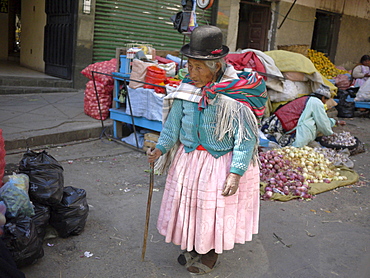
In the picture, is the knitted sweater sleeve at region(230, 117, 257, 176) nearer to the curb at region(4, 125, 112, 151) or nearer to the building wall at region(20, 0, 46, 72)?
the curb at region(4, 125, 112, 151)

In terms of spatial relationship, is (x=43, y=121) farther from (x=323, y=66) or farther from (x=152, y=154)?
(x=323, y=66)

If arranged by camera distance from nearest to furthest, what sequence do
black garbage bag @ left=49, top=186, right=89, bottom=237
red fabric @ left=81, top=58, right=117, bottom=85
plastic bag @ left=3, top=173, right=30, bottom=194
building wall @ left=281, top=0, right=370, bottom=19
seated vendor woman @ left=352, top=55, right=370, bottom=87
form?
plastic bag @ left=3, top=173, right=30, bottom=194 → black garbage bag @ left=49, top=186, right=89, bottom=237 → red fabric @ left=81, top=58, right=117, bottom=85 → seated vendor woman @ left=352, top=55, right=370, bottom=87 → building wall @ left=281, top=0, right=370, bottom=19

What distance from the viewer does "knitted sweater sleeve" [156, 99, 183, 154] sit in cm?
289

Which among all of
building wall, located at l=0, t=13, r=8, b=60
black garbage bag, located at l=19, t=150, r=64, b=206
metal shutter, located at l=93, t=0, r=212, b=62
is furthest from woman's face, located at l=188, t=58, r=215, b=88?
building wall, located at l=0, t=13, r=8, b=60

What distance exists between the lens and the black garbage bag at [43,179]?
3.18m

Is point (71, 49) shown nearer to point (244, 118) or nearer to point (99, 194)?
point (99, 194)

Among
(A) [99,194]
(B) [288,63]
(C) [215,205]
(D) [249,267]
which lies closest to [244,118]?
(C) [215,205]

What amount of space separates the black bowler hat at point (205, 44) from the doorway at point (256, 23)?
1095 cm

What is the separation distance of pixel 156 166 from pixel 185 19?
12.9 feet

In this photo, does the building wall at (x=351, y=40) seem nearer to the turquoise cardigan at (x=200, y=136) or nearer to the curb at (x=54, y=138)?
the curb at (x=54, y=138)

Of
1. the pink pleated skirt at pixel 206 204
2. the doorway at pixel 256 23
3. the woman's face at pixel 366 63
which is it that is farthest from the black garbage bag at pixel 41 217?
the doorway at pixel 256 23

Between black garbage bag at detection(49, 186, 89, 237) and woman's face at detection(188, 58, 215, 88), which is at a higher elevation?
woman's face at detection(188, 58, 215, 88)

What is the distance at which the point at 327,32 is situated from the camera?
1569 centimetres

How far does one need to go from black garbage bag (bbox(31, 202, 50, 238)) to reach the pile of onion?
254 cm
